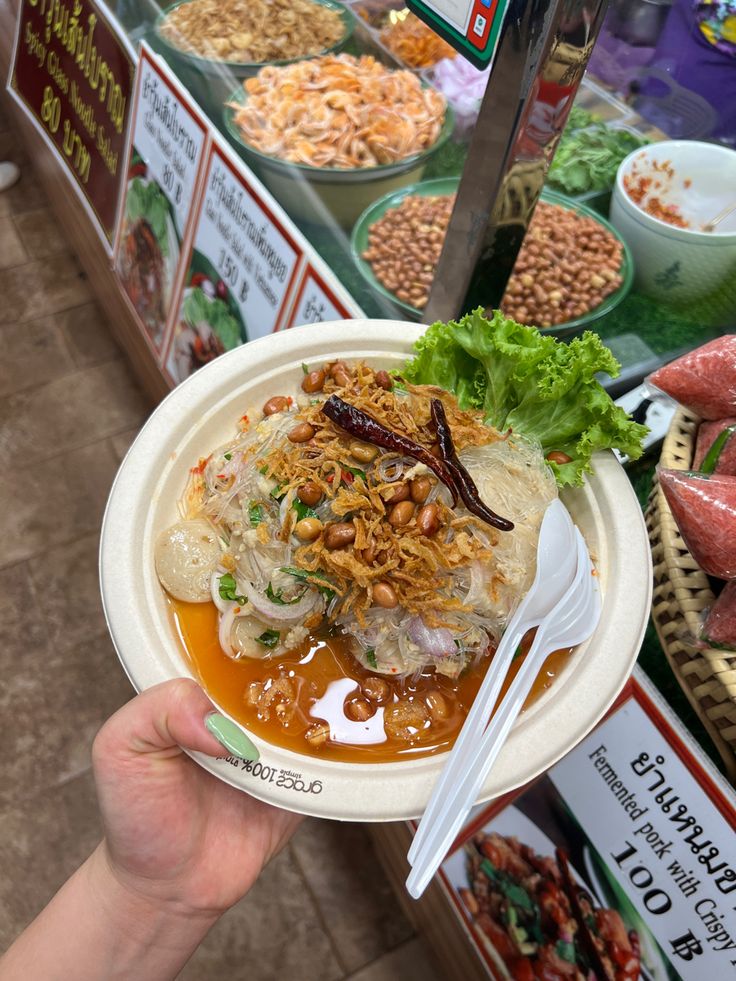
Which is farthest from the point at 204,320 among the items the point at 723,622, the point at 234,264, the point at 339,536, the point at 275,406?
the point at 723,622

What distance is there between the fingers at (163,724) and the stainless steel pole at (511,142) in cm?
114

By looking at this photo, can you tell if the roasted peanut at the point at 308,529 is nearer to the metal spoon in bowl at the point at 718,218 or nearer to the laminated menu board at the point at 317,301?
the laminated menu board at the point at 317,301

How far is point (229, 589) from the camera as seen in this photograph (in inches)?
63.5

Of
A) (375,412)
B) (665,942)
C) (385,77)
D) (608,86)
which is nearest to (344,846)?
(665,942)

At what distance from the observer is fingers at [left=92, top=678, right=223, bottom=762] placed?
1.32 meters

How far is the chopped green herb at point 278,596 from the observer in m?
1.54

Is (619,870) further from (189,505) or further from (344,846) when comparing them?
(344,846)

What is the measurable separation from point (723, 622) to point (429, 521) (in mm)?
574

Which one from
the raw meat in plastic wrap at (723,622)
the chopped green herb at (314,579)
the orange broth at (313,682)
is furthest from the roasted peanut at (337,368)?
the raw meat in plastic wrap at (723,622)

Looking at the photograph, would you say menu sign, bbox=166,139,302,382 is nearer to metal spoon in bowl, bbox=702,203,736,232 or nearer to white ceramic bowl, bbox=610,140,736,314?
white ceramic bowl, bbox=610,140,736,314

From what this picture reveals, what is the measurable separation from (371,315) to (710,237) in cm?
106

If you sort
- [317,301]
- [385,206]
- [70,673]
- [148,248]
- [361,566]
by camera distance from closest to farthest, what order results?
[361,566] < [317,301] < [385,206] < [148,248] < [70,673]

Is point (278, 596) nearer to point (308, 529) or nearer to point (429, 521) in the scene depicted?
point (308, 529)

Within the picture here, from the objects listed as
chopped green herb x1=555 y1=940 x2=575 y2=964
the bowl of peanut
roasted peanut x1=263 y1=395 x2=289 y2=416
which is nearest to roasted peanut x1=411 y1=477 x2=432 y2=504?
roasted peanut x1=263 y1=395 x2=289 y2=416
